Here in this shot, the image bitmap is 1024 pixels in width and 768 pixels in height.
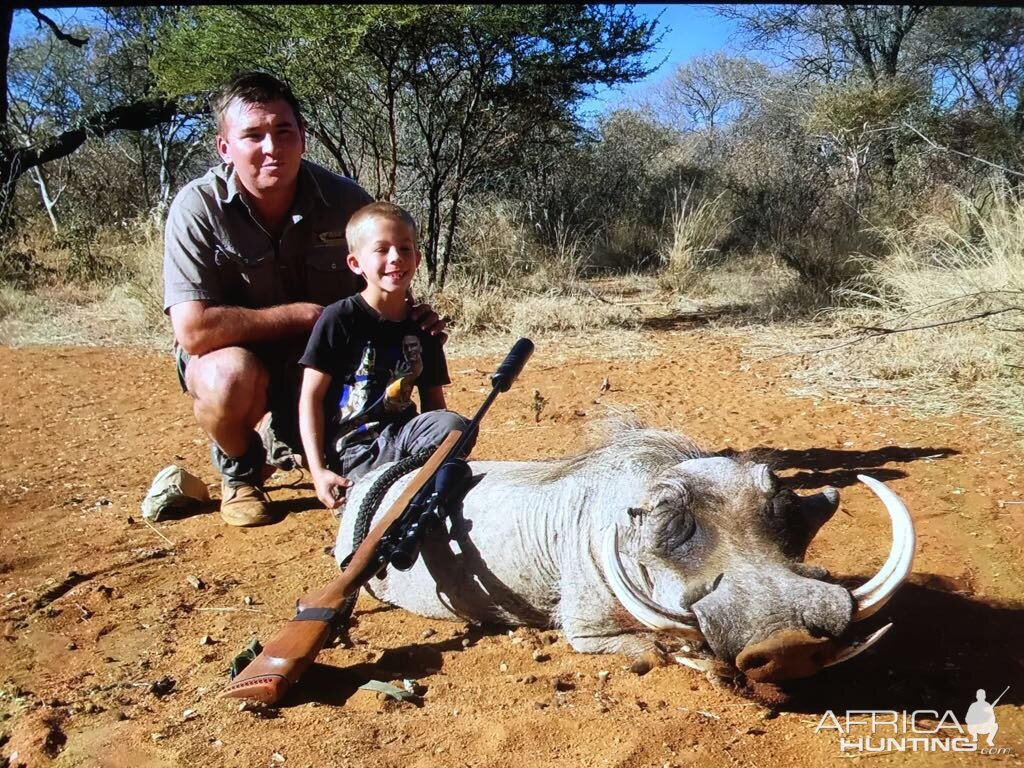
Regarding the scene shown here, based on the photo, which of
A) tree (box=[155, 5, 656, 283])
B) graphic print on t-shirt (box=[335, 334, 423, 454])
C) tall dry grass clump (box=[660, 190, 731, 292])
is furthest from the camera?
tall dry grass clump (box=[660, 190, 731, 292])

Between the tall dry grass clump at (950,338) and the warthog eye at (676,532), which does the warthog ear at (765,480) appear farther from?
the tall dry grass clump at (950,338)

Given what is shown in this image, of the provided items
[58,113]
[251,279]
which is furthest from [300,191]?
[58,113]

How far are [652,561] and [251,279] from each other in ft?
7.98

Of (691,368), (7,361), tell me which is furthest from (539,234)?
(7,361)

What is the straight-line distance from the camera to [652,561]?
6.99ft

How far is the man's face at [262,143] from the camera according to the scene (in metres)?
3.45

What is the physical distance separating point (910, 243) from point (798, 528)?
7.34 meters

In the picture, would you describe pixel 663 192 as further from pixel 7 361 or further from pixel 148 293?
pixel 7 361

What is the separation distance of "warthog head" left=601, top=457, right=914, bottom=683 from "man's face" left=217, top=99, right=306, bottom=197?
223 centimetres

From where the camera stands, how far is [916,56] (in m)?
13.4

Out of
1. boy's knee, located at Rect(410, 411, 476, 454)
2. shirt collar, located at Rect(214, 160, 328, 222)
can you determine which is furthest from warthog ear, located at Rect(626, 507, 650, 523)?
shirt collar, located at Rect(214, 160, 328, 222)

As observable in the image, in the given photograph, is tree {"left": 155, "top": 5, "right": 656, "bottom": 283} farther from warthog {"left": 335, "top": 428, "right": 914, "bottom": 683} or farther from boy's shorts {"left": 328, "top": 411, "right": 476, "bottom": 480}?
warthog {"left": 335, "top": 428, "right": 914, "bottom": 683}

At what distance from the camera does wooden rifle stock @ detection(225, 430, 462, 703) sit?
212 cm

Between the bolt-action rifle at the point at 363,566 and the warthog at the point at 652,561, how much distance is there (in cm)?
15
